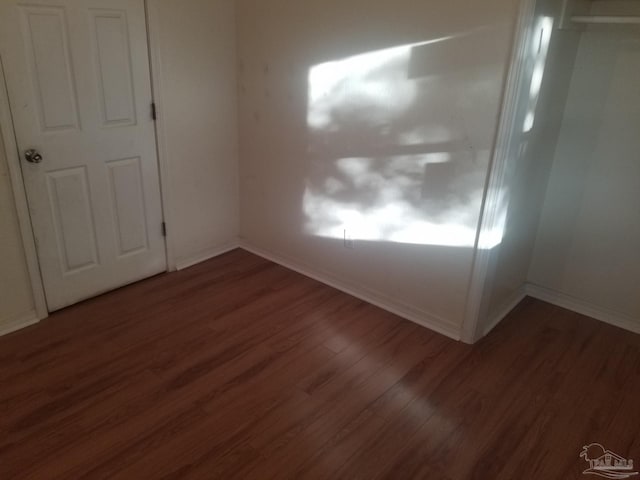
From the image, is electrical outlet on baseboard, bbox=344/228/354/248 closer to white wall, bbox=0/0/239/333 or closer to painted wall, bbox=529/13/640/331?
white wall, bbox=0/0/239/333

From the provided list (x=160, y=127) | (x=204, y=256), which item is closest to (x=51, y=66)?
(x=160, y=127)

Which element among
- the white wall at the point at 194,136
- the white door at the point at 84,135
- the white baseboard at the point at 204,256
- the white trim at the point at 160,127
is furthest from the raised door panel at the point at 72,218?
the white baseboard at the point at 204,256

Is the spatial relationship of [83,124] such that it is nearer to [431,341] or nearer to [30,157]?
[30,157]

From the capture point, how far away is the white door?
2.35 metres

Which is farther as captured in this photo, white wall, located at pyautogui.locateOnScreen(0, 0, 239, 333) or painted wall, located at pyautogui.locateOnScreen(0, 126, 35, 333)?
white wall, located at pyautogui.locateOnScreen(0, 0, 239, 333)

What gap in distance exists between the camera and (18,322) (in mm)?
2600

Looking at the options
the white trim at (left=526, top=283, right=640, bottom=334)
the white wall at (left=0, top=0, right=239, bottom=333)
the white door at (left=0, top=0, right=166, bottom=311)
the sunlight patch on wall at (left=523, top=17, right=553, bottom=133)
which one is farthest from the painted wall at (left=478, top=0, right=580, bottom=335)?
the white door at (left=0, top=0, right=166, bottom=311)

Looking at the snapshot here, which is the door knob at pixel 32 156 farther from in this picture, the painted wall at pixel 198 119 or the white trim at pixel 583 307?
the white trim at pixel 583 307

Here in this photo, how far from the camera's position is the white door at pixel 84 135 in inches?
92.5

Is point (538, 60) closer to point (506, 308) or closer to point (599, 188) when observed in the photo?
point (599, 188)

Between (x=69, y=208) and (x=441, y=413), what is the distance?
2267mm

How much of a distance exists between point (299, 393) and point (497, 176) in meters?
1.42

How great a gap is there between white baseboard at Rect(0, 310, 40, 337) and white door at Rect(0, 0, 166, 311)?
0.37 feet

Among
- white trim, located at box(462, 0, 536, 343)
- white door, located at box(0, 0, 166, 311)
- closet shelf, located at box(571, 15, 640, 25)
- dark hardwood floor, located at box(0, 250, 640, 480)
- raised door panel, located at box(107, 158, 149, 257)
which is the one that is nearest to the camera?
dark hardwood floor, located at box(0, 250, 640, 480)
